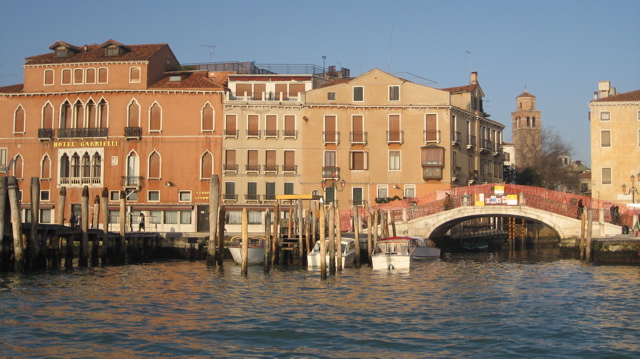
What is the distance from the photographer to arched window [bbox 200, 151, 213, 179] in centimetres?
5359

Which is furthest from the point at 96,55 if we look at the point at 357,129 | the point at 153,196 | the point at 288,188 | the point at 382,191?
the point at 382,191

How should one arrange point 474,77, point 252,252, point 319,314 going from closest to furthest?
1. point 319,314
2. point 252,252
3. point 474,77

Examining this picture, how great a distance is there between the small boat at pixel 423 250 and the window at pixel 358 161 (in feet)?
30.2

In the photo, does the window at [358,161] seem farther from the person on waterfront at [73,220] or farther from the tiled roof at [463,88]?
the person on waterfront at [73,220]

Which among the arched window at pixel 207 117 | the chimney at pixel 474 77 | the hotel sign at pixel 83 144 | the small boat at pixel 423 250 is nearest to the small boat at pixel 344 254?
the small boat at pixel 423 250

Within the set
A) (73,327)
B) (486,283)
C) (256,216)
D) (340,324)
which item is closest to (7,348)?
(73,327)

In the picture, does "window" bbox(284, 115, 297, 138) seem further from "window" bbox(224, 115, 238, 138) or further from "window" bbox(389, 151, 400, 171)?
"window" bbox(389, 151, 400, 171)

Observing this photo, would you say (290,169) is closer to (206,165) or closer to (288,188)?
→ (288,188)

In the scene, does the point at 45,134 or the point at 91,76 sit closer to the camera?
the point at 91,76

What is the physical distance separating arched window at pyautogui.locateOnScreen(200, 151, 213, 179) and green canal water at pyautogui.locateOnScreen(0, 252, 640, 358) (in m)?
18.6

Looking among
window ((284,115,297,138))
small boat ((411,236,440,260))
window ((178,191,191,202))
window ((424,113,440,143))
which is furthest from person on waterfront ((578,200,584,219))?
→ window ((178,191,191,202))

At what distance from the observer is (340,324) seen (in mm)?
21750

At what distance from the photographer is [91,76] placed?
2140 inches

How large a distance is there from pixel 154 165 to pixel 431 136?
17799 millimetres
